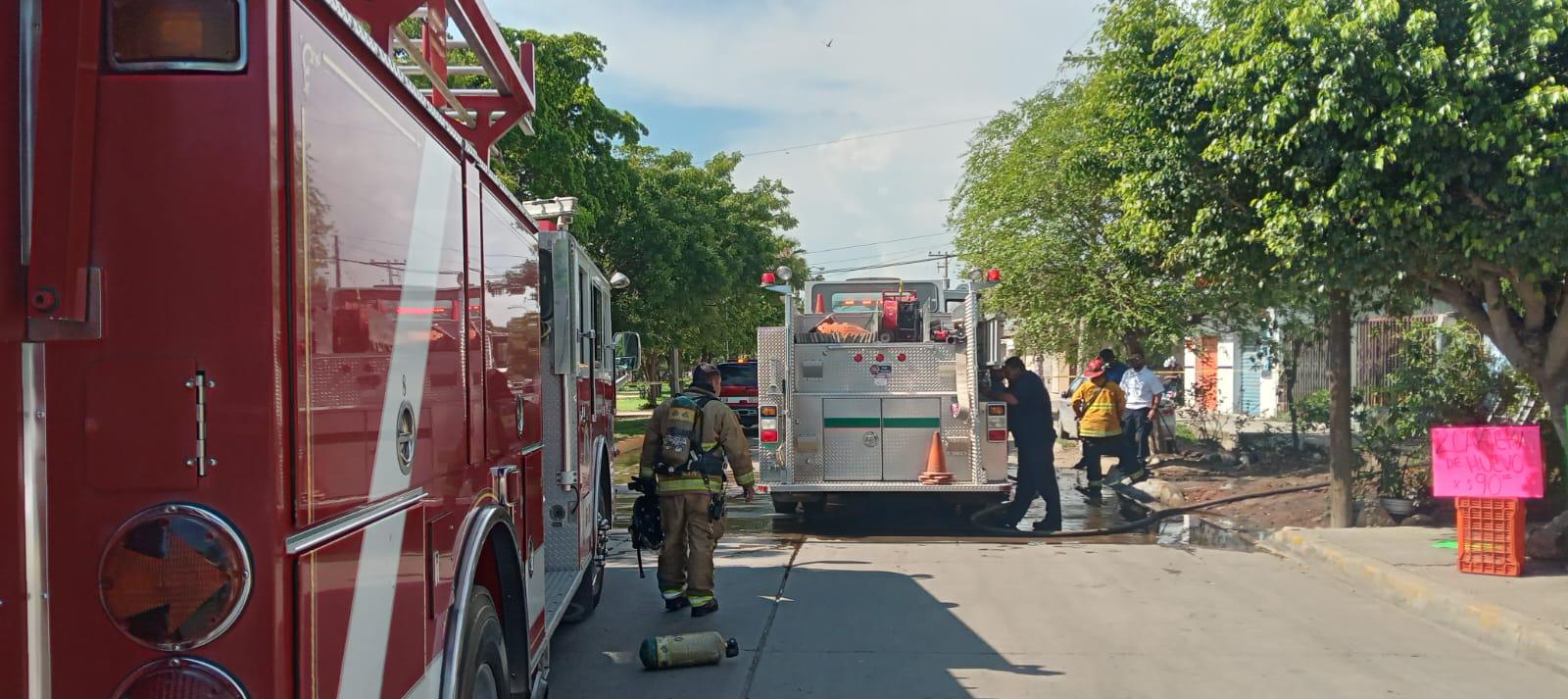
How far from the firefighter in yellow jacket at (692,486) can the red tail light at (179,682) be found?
18.3 ft

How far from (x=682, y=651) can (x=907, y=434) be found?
5.58 meters

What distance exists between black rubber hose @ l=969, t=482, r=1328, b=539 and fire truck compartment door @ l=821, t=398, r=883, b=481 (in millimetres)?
1481

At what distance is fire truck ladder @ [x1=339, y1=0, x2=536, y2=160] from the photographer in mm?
4000

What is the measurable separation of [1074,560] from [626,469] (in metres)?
10.1

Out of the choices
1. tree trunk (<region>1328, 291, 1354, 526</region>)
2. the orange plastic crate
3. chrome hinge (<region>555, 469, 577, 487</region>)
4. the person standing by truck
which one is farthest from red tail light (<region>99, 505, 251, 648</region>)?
the person standing by truck

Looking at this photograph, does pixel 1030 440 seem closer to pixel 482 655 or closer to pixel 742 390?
pixel 482 655

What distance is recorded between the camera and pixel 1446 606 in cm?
775

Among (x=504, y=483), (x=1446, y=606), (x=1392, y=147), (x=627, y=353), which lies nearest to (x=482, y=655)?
(x=504, y=483)

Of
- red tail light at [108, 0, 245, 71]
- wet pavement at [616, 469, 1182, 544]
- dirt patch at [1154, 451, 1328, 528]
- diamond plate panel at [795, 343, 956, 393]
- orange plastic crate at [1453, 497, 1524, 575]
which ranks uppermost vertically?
red tail light at [108, 0, 245, 71]

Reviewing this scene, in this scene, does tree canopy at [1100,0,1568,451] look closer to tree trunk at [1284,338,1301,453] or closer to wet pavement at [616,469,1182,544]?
wet pavement at [616,469,1182,544]

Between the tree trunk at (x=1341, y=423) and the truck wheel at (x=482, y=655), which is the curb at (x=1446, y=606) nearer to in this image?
the tree trunk at (x=1341, y=423)

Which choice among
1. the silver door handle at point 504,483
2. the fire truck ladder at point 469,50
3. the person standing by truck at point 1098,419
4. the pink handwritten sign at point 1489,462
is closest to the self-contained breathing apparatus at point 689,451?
the fire truck ladder at point 469,50

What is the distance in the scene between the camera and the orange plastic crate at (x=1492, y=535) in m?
8.32

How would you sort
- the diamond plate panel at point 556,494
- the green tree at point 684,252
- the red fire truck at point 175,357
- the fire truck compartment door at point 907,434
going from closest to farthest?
the red fire truck at point 175,357 < the diamond plate panel at point 556,494 < the fire truck compartment door at point 907,434 < the green tree at point 684,252
